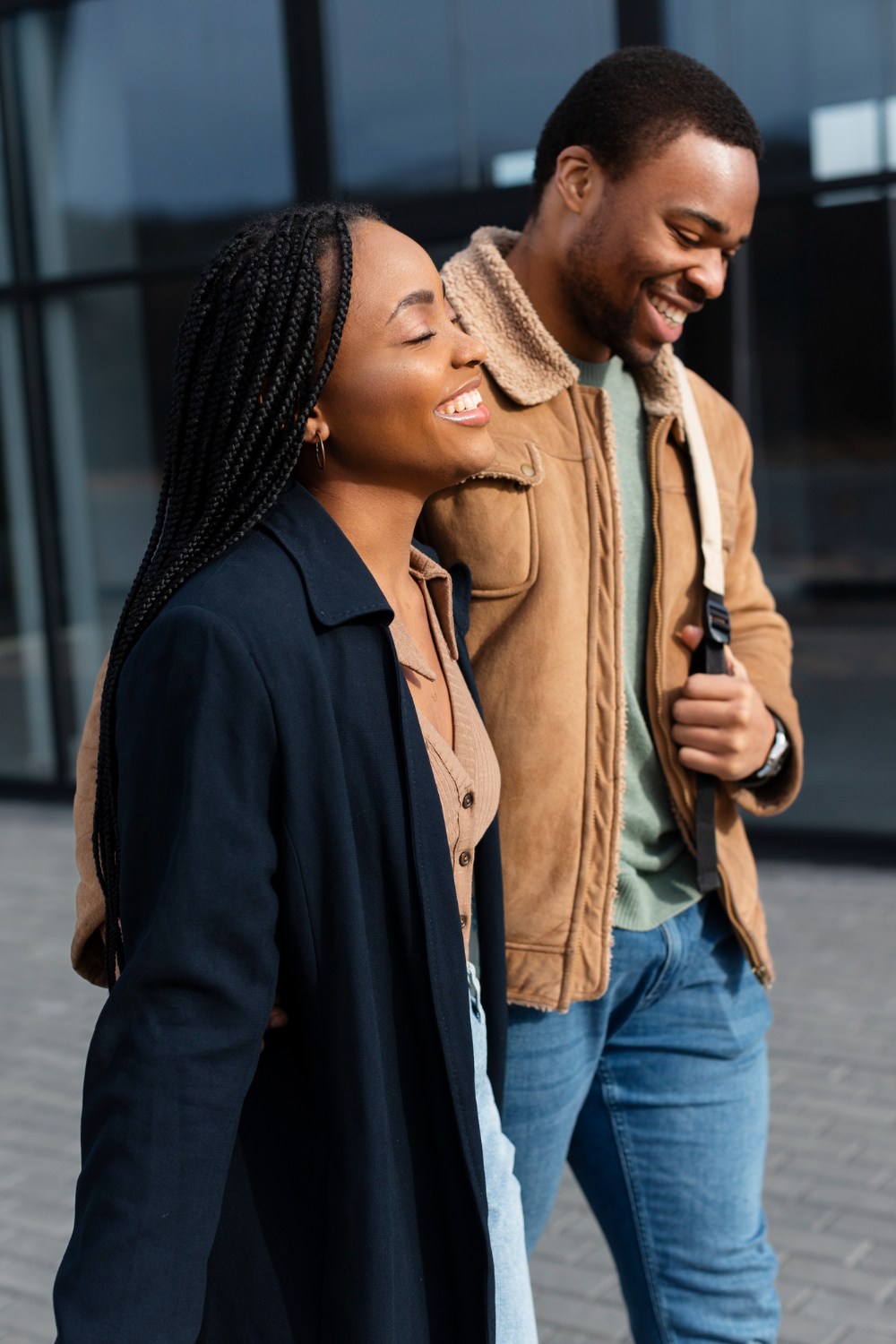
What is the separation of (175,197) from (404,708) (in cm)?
685

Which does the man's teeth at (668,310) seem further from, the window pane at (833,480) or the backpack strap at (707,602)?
the window pane at (833,480)

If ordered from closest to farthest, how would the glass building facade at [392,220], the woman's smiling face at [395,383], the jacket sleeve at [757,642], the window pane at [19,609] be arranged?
1. the woman's smiling face at [395,383]
2. the jacket sleeve at [757,642]
3. the glass building facade at [392,220]
4. the window pane at [19,609]

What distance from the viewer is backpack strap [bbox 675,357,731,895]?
6.85ft

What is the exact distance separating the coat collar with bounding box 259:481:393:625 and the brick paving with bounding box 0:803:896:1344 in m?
2.11

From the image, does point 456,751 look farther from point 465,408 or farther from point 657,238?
point 657,238

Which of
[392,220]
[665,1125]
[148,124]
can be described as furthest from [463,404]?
[148,124]

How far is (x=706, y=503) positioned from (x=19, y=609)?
688cm

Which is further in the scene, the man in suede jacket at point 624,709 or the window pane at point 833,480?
the window pane at point 833,480

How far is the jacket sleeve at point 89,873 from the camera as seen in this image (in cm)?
166

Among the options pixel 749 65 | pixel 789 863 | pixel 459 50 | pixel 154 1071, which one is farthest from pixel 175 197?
pixel 154 1071

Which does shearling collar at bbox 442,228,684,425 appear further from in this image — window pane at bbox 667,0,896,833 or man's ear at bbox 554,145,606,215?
window pane at bbox 667,0,896,833

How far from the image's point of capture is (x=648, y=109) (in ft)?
6.51

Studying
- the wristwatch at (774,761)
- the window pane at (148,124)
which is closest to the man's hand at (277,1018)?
the wristwatch at (774,761)

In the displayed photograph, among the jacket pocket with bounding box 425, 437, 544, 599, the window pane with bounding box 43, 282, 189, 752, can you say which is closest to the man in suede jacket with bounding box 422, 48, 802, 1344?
the jacket pocket with bounding box 425, 437, 544, 599
